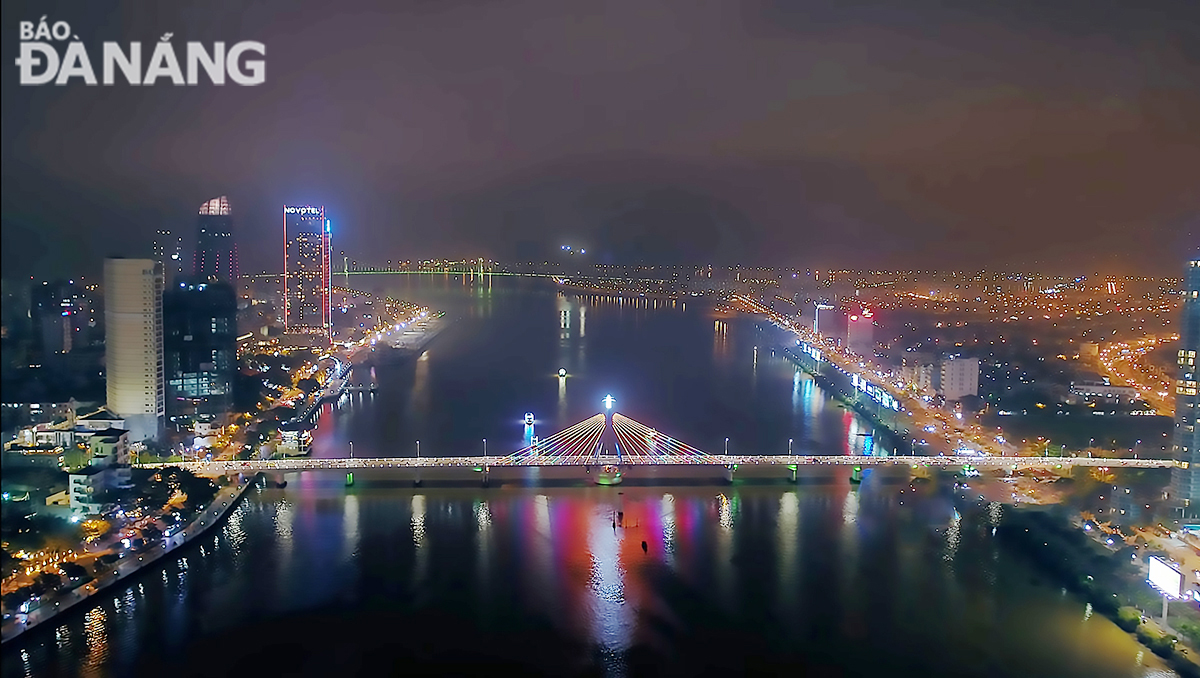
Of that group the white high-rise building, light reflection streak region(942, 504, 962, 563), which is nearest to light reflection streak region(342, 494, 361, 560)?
light reflection streak region(942, 504, 962, 563)

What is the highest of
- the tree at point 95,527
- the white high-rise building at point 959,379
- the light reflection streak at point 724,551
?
the white high-rise building at point 959,379

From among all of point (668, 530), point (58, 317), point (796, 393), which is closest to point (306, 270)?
point (796, 393)

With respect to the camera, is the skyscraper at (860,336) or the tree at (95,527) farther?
the skyscraper at (860,336)

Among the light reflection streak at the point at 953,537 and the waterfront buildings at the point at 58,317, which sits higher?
the waterfront buildings at the point at 58,317

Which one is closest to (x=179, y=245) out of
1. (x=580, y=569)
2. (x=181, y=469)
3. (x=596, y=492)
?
(x=181, y=469)

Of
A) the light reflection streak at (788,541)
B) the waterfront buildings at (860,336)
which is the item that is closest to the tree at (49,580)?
the light reflection streak at (788,541)

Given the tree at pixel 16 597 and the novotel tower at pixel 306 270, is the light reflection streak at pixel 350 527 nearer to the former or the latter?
the tree at pixel 16 597

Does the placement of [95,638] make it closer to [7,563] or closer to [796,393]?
[7,563]
